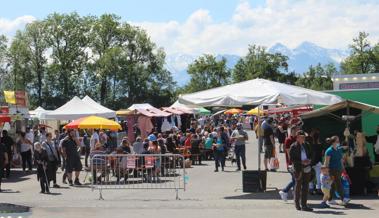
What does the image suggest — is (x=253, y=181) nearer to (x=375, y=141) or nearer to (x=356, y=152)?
(x=356, y=152)

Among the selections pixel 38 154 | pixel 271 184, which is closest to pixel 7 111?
pixel 38 154

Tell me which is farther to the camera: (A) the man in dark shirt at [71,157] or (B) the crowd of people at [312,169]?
(A) the man in dark shirt at [71,157]

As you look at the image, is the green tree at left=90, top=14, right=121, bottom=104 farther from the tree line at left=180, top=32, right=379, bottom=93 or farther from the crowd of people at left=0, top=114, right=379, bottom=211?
the crowd of people at left=0, top=114, right=379, bottom=211

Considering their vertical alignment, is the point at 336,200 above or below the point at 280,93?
below

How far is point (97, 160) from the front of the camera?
59.4 feet

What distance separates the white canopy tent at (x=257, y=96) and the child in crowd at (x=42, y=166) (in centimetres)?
432

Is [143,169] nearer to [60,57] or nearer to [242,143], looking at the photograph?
[242,143]

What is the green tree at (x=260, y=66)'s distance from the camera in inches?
3788

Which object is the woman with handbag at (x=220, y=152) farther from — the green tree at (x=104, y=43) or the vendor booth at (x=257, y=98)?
the green tree at (x=104, y=43)

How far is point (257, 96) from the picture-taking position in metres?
16.4

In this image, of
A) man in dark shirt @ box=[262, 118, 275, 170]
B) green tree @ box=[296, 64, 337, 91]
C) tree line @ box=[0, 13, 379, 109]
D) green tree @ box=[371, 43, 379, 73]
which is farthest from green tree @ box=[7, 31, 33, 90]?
man in dark shirt @ box=[262, 118, 275, 170]

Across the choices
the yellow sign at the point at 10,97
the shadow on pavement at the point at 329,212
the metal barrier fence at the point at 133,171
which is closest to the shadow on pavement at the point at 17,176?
the yellow sign at the point at 10,97

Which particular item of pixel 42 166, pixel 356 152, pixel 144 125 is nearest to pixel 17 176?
pixel 42 166

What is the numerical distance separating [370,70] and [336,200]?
2363 inches
